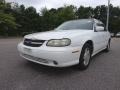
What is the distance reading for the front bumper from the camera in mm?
3250

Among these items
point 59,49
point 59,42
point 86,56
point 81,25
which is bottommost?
point 86,56

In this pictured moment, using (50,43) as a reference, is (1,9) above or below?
above

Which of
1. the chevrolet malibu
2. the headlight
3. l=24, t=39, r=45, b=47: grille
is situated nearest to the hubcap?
the chevrolet malibu

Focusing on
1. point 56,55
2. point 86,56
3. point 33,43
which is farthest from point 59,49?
point 86,56

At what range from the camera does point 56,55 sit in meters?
3.23

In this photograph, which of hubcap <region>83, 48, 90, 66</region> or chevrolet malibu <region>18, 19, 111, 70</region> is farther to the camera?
hubcap <region>83, 48, 90, 66</region>

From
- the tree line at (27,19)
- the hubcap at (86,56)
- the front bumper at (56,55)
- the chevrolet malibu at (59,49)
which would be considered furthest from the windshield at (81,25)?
the tree line at (27,19)

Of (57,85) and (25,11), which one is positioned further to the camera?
(25,11)

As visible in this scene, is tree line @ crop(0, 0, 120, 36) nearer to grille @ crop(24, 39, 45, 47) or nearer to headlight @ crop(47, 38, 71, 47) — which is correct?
grille @ crop(24, 39, 45, 47)

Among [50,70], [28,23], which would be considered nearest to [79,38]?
[50,70]

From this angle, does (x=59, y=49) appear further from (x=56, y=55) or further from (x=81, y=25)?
(x=81, y=25)

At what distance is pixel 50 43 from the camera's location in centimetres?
342

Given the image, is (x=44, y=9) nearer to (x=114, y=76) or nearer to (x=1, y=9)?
(x=1, y=9)

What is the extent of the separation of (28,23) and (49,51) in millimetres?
25402
